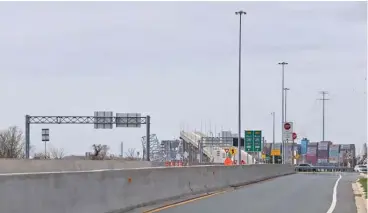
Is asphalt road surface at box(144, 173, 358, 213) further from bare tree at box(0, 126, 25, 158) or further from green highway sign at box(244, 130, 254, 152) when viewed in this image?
bare tree at box(0, 126, 25, 158)

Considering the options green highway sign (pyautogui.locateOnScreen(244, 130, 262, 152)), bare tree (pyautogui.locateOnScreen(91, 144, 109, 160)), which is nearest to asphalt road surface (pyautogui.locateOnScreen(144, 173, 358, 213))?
green highway sign (pyautogui.locateOnScreen(244, 130, 262, 152))

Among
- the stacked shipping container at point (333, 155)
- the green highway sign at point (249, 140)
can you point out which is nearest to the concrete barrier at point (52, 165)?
the green highway sign at point (249, 140)

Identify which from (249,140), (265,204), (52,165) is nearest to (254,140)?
(249,140)

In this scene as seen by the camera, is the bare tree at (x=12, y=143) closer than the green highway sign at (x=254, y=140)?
No

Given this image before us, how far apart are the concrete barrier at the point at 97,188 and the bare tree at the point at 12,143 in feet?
211

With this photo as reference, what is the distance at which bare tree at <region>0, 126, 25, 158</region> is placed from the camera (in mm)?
87875

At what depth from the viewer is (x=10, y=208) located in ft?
37.4

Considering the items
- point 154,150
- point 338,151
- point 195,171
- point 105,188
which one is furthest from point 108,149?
point 105,188

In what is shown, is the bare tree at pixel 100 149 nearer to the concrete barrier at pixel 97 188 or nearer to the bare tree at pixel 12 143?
the bare tree at pixel 12 143

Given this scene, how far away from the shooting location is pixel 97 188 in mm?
15570

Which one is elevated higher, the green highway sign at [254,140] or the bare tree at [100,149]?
the green highway sign at [254,140]

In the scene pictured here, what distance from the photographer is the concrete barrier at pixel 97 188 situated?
38.8ft

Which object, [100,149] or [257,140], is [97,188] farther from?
[100,149]

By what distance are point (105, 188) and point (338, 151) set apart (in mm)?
96885
